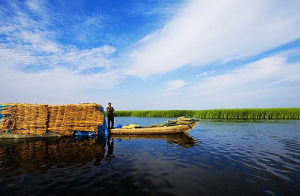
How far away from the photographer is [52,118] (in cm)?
1512

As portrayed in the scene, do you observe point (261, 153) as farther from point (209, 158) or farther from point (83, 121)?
point (83, 121)

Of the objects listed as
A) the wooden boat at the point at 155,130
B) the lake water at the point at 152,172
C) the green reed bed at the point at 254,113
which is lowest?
the lake water at the point at 152,172

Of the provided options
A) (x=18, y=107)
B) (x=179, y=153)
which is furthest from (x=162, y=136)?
(x=18, y=107)

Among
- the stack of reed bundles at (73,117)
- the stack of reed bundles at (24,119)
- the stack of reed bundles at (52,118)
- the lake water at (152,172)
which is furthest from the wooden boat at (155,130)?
the stack of reed bundles at (24,119)

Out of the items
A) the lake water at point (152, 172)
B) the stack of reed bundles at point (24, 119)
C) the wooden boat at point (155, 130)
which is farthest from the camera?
the wooden boat at point (155, 130)

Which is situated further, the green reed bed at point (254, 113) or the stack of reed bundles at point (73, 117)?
the green reed bed at point (254, 113)

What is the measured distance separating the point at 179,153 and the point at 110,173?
4.55 metres

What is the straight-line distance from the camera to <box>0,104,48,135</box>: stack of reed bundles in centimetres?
1409

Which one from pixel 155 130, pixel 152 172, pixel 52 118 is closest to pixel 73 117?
pixel 52 118

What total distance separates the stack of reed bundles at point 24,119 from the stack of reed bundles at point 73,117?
2.11ft

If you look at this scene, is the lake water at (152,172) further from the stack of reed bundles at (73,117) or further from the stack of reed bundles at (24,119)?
the stack of reed bundles at (73,117)

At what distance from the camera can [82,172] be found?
6633 millimetres

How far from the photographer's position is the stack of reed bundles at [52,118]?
14.4 metres

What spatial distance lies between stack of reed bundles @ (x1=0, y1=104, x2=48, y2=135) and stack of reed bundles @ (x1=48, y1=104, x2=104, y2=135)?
25.4 inches
